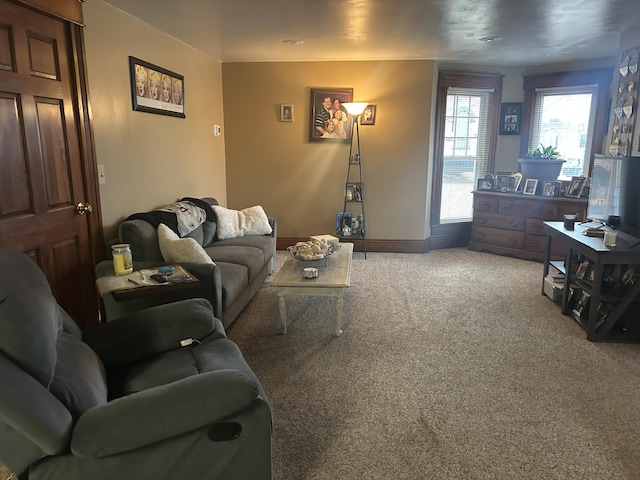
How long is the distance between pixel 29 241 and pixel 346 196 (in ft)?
12.1

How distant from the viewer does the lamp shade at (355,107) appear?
5.09 m

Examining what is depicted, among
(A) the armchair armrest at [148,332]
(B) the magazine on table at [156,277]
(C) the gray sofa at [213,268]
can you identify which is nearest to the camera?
(A) the armchair armrest at [148,332]

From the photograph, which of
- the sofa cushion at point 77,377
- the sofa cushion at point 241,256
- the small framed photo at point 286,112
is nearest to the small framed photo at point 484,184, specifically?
the small framed photo at point 286,112

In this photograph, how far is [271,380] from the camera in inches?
104

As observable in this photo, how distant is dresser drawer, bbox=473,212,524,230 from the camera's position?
5.42m

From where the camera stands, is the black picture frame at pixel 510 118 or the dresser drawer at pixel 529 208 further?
the black picture frame at pixel 510 118

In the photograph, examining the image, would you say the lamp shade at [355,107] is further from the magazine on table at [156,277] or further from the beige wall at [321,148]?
the magazine on table at [156,277]

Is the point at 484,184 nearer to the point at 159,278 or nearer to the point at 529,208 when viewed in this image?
the point at 529,208

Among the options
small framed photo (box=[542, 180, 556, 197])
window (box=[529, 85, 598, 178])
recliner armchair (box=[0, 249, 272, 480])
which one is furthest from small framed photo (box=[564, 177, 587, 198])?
recliner armchair (box=[0, 249, 272, 480])

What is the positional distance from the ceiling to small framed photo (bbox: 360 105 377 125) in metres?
0.56

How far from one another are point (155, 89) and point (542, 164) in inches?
170

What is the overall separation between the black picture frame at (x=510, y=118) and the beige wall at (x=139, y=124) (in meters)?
3.70

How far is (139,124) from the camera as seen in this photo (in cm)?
361

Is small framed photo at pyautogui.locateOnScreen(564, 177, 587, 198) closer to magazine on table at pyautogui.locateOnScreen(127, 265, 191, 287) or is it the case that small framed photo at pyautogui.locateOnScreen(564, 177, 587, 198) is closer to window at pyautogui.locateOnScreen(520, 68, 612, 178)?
window at pyautogui.locateOnScreen(520, 68, 612, 178)
